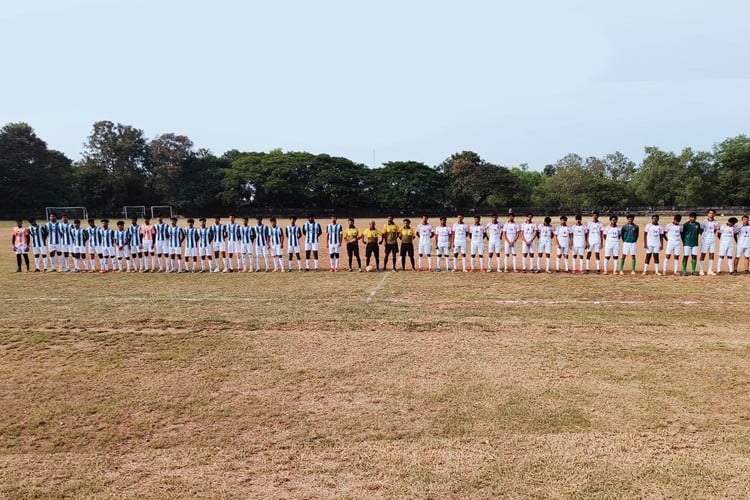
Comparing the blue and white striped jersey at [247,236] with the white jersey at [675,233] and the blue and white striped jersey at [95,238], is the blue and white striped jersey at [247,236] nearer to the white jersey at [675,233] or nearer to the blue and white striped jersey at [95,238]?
the blue and white striped jersey at [95,238]

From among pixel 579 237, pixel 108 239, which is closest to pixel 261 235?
pixel 108 239

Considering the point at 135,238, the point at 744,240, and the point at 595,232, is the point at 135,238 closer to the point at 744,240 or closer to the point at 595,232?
the point at 595,232

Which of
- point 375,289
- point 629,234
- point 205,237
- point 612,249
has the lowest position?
point 375,289

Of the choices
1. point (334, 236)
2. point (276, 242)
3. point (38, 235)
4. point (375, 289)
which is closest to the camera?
point (375, 289)

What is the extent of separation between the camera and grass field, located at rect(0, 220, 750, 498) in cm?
409

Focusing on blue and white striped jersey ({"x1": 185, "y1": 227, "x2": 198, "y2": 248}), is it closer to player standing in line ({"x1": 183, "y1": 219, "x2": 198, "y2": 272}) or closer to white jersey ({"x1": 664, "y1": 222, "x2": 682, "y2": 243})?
player standing in line ({"x1": 183, "y1": 219, "x2": 198, "y2": 272})

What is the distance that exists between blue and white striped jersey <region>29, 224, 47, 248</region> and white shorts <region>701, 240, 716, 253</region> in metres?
21.1

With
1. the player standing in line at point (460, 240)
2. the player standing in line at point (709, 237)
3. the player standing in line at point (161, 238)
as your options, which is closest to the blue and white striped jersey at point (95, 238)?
the player standing in line at point (161, 238)

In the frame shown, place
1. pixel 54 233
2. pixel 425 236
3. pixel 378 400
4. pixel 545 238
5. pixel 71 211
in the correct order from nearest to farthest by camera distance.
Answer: pixel 378 400, pixel 545 238, pixel 425 236, pixel 54 233, pixel 71 211

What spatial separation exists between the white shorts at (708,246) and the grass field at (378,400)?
4.73m

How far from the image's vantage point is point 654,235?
47.9ft

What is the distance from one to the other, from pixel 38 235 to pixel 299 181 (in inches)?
2071

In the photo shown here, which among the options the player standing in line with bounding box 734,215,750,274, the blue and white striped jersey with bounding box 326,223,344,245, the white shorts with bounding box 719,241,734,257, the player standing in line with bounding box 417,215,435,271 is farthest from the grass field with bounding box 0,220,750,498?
the blue and white striped jersey with bounding box 326,223,344,245

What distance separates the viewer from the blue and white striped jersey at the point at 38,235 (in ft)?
55.9
